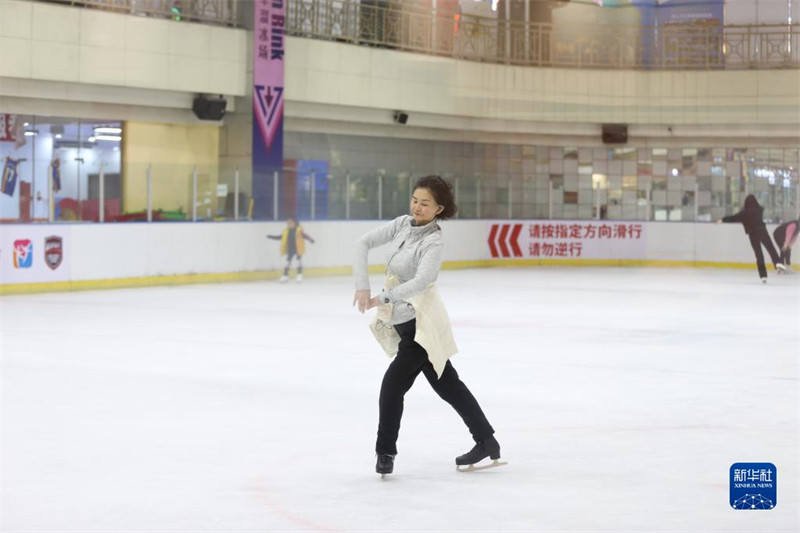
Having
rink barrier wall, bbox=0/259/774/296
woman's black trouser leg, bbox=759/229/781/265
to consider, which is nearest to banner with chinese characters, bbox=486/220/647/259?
rink barrier wall, bbox=0/259/774/296

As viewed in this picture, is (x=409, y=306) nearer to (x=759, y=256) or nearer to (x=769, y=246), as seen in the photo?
(x=759, y=256)

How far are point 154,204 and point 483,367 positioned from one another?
11.9 metres

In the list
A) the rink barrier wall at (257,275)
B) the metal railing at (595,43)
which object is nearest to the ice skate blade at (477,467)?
the rink barrier wall at (257,275)

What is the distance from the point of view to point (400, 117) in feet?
101

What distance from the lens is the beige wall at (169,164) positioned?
2241cm

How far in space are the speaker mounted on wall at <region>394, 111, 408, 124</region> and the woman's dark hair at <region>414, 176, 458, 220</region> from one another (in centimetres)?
2411

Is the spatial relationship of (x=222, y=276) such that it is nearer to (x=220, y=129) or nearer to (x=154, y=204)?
(x=154, y=204)

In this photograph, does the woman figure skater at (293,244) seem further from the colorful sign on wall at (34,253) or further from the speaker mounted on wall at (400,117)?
the speaker mounted on wall at (400,117)

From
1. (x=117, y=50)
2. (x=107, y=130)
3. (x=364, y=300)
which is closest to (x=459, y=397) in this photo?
(x=364, y=300)

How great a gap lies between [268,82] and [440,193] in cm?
2043

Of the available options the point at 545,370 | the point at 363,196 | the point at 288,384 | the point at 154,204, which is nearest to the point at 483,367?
the point at 545,370

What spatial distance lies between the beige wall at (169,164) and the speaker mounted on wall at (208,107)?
3.29ft

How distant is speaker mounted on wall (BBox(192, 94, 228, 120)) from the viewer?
25.9m

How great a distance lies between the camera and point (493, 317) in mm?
16938
